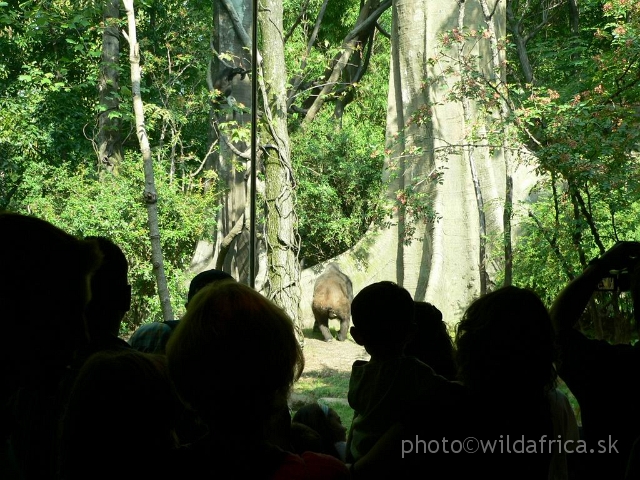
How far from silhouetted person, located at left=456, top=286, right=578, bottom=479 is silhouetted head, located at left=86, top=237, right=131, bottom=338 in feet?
2.79

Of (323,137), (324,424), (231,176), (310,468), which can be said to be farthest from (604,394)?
(323,137)

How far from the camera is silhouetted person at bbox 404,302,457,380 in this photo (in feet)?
6.45

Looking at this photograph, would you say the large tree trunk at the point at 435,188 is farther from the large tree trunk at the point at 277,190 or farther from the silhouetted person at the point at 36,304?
the silhouetted person at the point at 36,304

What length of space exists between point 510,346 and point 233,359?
2.18 feet

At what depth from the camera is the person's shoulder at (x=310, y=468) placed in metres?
0.99

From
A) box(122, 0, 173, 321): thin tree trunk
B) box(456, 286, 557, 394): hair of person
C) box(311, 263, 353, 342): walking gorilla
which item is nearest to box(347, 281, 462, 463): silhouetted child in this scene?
box(456, 286, 557, 394): hair of person

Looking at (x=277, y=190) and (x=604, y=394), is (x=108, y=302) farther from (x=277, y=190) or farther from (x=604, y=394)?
(x=277, y=190)

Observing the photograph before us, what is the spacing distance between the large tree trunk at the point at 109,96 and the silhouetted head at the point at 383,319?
6.17 meters

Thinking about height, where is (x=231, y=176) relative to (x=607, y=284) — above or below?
above

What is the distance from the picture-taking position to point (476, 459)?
1.41 meters

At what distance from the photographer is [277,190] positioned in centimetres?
568

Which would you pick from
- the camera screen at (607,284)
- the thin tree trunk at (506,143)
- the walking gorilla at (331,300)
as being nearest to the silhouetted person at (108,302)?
the camera screen at (607,284)

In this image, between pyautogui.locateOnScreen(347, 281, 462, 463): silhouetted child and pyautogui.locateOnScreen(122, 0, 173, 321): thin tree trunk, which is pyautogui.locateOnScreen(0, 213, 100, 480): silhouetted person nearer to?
pyautogui.locateOnScreen(347, 281, 462, 463): silhouetted child

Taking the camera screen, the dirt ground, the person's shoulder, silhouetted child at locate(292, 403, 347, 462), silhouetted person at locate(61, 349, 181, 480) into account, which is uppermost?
the camera screen
